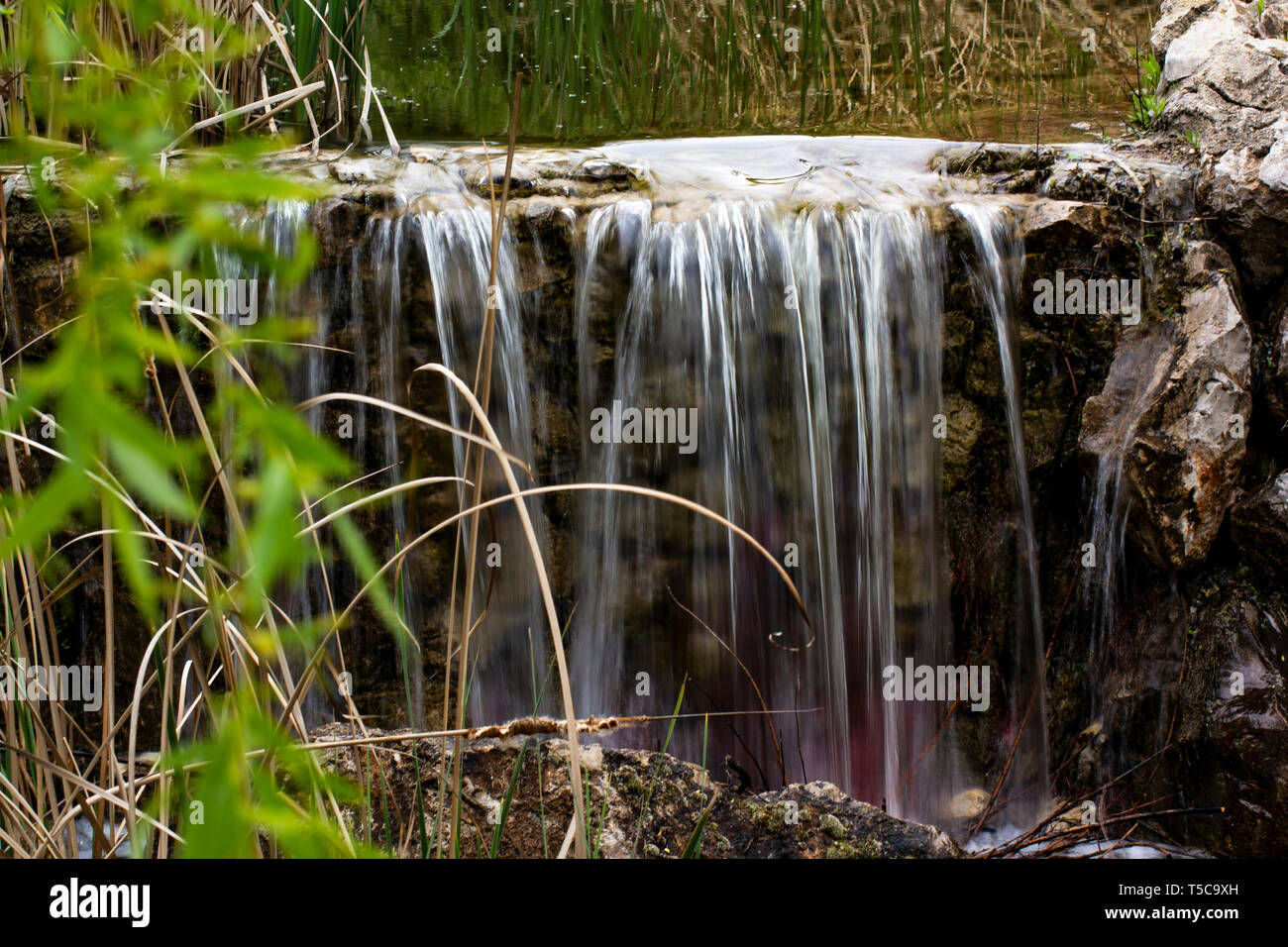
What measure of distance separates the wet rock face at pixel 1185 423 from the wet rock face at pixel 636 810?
5.68 feet

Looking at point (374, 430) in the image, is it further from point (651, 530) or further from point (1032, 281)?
point (1032, 281)

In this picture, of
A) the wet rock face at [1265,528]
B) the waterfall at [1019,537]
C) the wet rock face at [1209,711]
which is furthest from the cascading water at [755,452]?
the wet rock face at [1265,528]

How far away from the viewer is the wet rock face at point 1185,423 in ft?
10.4

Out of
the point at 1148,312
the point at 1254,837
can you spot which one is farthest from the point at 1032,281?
the point at 1254,837

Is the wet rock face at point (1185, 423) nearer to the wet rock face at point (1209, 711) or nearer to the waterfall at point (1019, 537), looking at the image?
the wet rock face at point (1209, 711)

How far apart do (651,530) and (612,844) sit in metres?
1.81

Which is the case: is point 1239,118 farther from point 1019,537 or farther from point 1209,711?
point 1209,711

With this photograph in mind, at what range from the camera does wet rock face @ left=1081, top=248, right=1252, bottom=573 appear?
3174 mm

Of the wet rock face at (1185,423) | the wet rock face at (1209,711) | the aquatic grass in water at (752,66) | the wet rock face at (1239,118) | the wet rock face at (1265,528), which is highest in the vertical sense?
the aquatic grass in water at (752,66)

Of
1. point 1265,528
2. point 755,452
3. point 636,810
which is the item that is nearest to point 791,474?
point 755,452

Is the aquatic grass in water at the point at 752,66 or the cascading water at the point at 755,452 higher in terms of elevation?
the aquatic grass in water at the point at 752,66

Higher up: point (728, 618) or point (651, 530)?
point (651, 530)

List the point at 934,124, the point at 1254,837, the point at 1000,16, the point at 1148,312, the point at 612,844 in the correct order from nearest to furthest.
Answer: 1. the point at 612,844
2. the point at 1254,837
3. the point at 1148,312
4. the point at 934,124
5. the point at 1000,16

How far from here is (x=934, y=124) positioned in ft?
16.5
